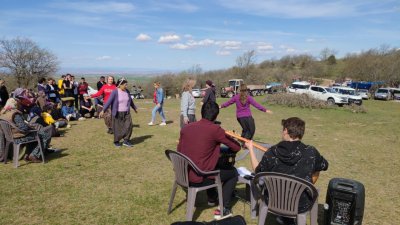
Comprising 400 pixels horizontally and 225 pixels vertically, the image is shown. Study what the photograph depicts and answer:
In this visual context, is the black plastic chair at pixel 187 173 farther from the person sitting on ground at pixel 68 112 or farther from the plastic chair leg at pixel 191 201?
the person sitting on ground at pixel 68 112

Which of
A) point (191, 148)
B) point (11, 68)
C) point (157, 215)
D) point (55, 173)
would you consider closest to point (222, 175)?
point (191, 148)

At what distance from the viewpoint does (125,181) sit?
5645 millimetres

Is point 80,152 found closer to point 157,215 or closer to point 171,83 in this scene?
point 157,215

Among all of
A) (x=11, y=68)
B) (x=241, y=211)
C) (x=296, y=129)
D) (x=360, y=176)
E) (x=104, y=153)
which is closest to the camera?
(x=296, y=129)

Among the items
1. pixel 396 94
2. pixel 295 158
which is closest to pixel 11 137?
pixel 295 158

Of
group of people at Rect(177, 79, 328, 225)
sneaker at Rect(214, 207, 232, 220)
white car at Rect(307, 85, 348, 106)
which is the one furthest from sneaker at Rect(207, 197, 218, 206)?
white car at Rect(307, 85, 348, 106)

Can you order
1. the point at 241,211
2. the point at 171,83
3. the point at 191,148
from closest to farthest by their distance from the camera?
the point at 191,148 < the point at 241,211 < the point at 171,83

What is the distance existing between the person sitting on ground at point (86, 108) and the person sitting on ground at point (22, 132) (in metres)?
6.46

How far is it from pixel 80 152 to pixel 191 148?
461 cm

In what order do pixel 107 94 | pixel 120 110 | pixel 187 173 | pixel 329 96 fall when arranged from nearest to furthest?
1. pixel 187 173
2. pixel 120 110
3. pixel 107 94
4. pixel 329 96

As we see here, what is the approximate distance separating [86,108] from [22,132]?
281 inches

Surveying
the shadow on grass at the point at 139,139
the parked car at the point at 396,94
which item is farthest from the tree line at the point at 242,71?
the shadow on grass at the point at 139,139

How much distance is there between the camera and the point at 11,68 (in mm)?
46031

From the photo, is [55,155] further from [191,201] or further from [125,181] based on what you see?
[191,201]
